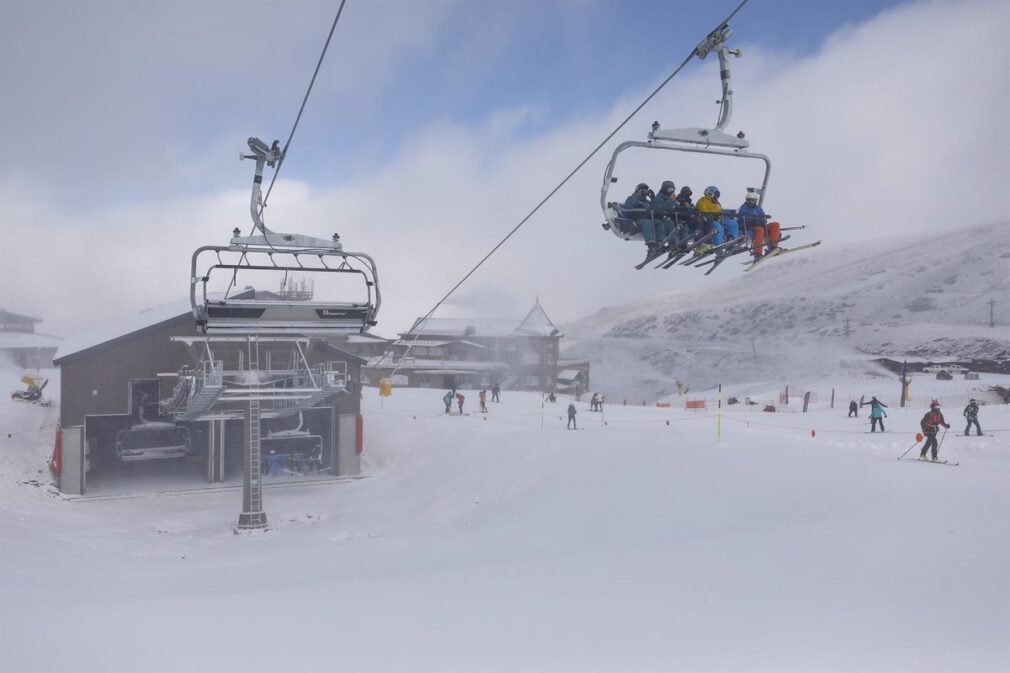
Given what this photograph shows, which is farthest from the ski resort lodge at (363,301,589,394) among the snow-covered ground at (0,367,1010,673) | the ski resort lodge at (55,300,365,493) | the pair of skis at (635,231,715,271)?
the pair of skis at (635,231,715,271)

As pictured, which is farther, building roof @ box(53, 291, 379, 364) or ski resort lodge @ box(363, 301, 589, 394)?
ski resort lodge @ box(363, 301, 589, 394)

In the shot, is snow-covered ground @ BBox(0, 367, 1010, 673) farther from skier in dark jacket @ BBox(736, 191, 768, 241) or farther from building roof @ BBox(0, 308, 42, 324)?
building roof @ BBox(0, 308, 42, 324)

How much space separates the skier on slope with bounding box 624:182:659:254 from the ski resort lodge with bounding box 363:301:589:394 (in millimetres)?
43059

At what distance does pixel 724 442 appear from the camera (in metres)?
20.1

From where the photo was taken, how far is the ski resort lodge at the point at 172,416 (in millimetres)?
22562

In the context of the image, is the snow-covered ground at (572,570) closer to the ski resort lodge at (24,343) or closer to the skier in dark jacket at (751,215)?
the skier in dark jacket at (751,215)

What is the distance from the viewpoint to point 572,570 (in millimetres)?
8477

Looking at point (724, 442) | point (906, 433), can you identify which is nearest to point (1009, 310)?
point (906, 433)

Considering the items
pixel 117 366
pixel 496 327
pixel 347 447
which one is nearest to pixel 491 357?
pixel 496 327

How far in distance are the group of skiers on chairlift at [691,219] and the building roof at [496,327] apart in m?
45.1

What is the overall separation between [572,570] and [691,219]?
4.38 metres

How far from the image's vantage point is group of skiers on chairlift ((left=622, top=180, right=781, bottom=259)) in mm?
7973

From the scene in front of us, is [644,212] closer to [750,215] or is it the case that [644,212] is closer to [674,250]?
[674,250]

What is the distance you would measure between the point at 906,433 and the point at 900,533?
14880 mm
